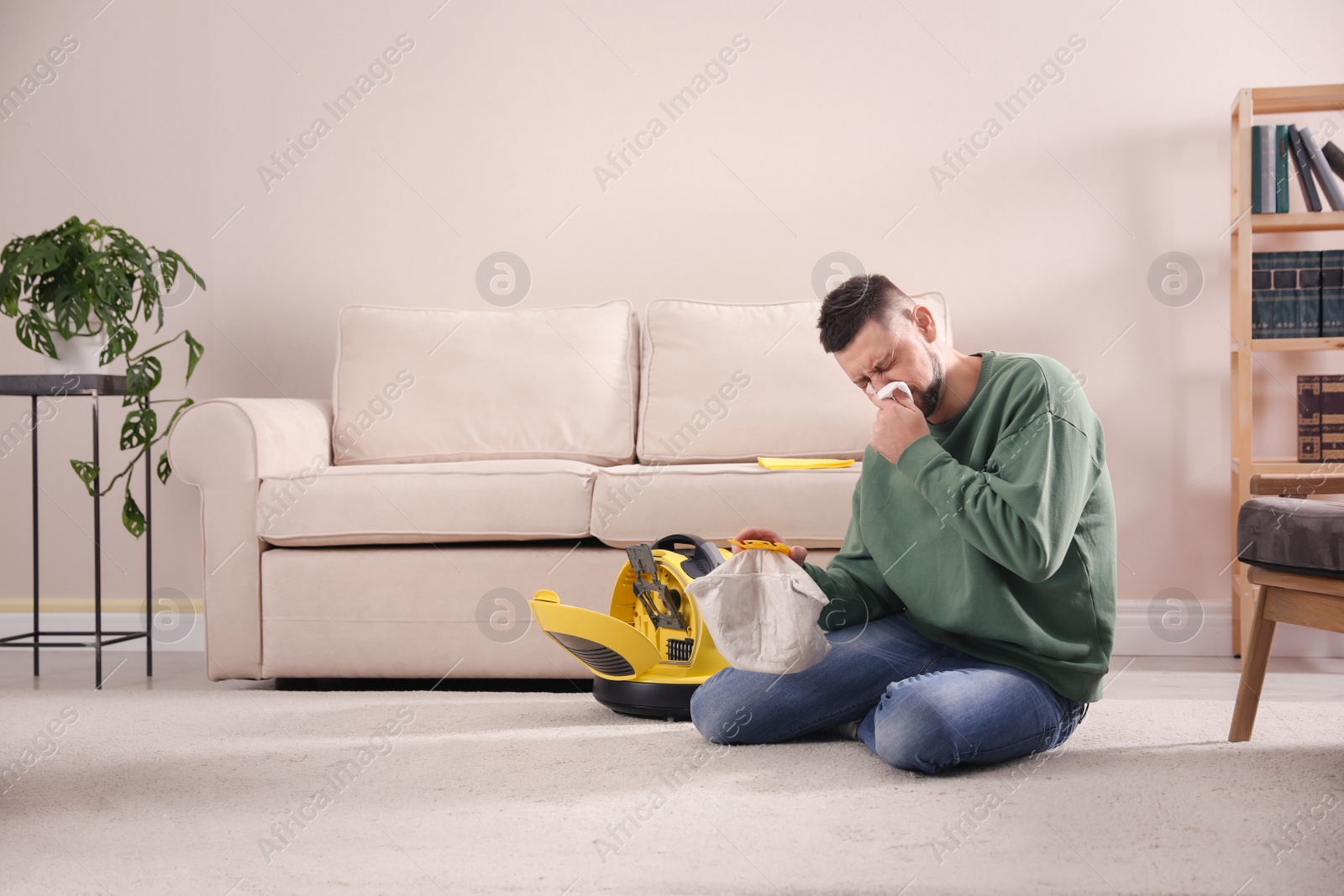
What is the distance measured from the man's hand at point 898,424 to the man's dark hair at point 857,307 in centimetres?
11

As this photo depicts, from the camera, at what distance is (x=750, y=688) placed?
157 cm

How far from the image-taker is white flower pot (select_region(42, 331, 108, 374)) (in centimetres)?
249

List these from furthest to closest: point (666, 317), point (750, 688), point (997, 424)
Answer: point (666, 317) < point (750, 688) < point (997, 424)

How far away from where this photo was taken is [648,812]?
128cm

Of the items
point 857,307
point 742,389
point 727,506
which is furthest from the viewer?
point 742,389

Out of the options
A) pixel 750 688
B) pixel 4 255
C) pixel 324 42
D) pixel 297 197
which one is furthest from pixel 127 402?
pixel 750 688

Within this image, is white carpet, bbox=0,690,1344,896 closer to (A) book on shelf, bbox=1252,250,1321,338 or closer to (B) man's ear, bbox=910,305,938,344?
(B) man's ear, bbox=910,305,938,344

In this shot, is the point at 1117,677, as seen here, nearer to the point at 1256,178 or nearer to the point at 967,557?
the point at 967,557

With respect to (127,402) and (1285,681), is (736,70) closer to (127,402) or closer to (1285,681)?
(127,402)

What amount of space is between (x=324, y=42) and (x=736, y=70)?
1.21m

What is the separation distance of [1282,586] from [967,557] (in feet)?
1.61

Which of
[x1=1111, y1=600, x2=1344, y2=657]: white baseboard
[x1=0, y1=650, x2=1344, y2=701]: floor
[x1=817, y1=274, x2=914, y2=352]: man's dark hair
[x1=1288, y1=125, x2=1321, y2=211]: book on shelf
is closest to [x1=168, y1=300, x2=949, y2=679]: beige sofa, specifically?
[x1=0, y1=650, x2=1344, y2=701]: floor

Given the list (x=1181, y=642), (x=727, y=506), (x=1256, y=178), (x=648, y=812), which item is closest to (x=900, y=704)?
(x=648, y=812)

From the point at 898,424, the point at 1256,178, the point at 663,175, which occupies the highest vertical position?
the point at 663,175
